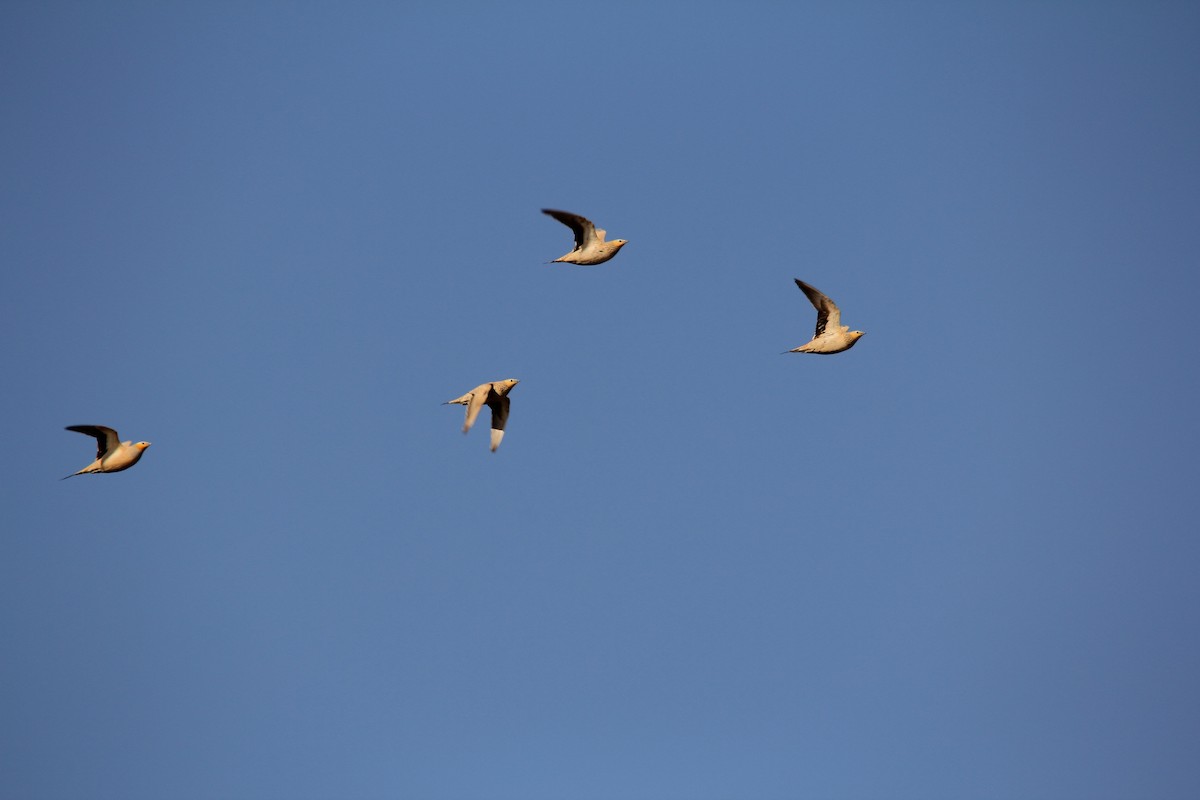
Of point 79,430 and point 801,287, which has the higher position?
point 801,287

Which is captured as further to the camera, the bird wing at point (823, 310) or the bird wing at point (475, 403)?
the bird wing at point (823, 310)

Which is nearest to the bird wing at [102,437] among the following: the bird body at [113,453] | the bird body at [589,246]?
the bird body at [113,453]

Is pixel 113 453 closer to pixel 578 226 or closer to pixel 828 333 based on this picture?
pixel 578 226

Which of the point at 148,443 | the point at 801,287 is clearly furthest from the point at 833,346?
the point at 148,443

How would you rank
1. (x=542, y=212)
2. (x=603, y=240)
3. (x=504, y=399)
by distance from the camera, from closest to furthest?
1. (x=542, y=212)
2. (x=603, y=240)
3. (x=504, y=399)

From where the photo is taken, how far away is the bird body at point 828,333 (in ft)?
180

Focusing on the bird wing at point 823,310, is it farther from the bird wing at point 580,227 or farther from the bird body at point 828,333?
the bird wing at point 580,227

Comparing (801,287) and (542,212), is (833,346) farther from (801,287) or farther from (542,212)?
(542,212)

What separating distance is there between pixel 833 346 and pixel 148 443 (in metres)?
26.9

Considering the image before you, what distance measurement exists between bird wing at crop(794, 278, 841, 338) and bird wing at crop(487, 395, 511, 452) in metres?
12.4

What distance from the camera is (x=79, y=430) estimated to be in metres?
52.8

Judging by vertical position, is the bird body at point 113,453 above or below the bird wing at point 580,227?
below

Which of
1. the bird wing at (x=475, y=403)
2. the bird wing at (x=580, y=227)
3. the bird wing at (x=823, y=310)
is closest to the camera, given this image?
the bird wing at (x=475, y=403)

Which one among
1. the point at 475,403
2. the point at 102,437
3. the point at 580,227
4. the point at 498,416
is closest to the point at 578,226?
the point at 580,227
